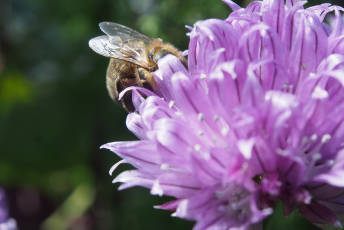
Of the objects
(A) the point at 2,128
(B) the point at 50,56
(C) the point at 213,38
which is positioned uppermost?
(C) the point at 213,38

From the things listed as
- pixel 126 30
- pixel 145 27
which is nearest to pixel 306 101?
pixel 126 30

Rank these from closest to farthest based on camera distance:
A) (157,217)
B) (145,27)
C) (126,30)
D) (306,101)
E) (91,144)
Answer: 1. (306,101)
2. (126,30)
3. (145,27)
4. (157,217)
5. (91,144)

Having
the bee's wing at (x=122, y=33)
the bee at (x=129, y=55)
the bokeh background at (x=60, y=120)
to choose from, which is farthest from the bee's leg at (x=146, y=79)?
the bokeh background at (x=60, y=120)

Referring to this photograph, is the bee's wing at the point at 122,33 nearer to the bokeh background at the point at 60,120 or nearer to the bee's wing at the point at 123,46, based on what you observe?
the bee's wing at the point at 123,46

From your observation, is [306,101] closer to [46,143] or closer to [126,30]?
[126,30]

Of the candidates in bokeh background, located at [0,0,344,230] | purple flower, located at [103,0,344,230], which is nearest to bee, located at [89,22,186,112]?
purple flower, located at [103,0,344,230]

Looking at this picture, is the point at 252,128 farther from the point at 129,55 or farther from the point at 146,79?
the point at 129,55

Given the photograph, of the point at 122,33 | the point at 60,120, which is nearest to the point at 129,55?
the point at 122,33
